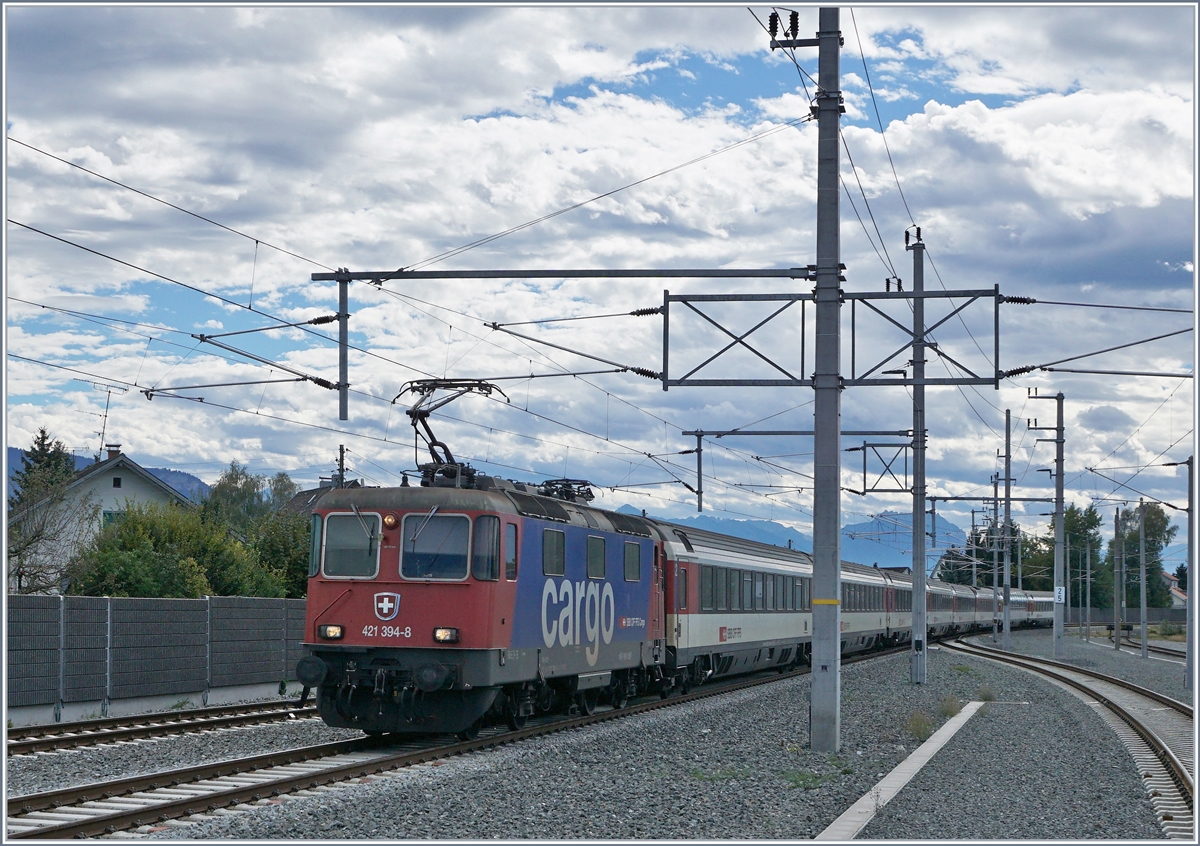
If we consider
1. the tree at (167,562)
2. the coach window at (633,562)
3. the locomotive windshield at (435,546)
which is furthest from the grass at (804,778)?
the tree at (167,562)

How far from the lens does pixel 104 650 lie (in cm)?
2016

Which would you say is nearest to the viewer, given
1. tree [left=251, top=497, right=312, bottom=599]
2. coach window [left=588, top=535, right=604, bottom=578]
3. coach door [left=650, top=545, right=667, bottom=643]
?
coach window [left=588, top=535, right=604, bottom=578]

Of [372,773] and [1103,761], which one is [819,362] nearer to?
[1103,761]

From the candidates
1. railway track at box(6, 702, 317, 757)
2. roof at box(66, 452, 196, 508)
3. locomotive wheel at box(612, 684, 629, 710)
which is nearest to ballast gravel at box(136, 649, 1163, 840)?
locomotive wheel at box(612, 684, 629, 710)

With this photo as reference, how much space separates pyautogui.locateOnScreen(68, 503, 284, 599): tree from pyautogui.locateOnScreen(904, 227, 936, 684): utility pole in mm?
14699

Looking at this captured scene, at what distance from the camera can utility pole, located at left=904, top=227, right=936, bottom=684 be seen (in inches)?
1123

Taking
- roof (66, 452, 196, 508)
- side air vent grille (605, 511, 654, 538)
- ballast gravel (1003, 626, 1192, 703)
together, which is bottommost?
ballast gravel (1003, 626, 1192, 703)

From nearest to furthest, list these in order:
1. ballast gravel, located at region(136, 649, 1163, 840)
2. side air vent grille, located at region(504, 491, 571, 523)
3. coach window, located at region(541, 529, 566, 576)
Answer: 1. ballast gravel, located at region(136, 649, 1163, 840)
2. side air vent grille, located at region(504, 491, 571, 523)
3. coach window, located at region(541, 529, 566, 576)

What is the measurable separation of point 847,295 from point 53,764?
11258 millimetres

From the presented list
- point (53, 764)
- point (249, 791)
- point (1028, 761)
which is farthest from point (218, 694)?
point (1028, 761)

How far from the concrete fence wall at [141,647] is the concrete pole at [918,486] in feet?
42.4

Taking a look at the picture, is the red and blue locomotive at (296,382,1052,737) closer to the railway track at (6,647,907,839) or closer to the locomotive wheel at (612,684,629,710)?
the locomotive wheel at (612,684,629,710)

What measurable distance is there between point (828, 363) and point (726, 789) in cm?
620

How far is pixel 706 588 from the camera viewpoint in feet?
86.1
